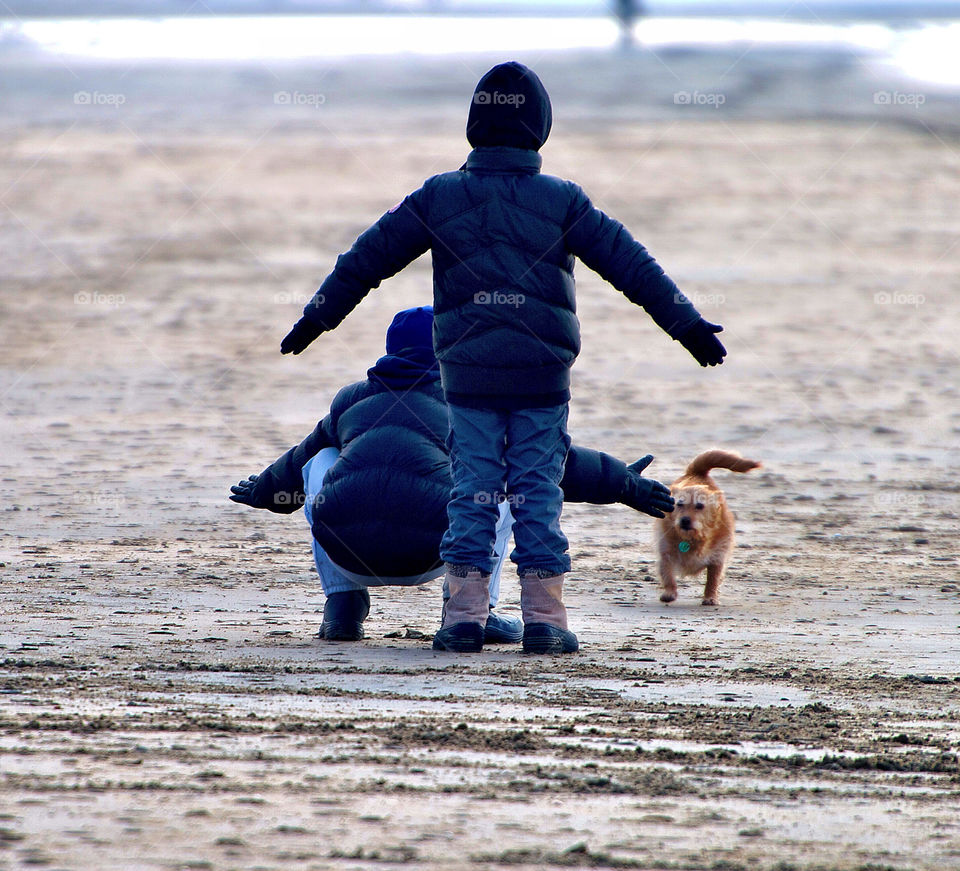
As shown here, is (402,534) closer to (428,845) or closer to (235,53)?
(428,845)

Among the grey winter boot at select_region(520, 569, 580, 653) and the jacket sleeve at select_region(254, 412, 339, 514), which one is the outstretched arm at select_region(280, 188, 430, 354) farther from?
the grey winter boot at select_region(520, 569, 580, 653)

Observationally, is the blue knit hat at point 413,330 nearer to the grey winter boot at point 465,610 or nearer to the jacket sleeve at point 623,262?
the jacket sleeve at point 623,262

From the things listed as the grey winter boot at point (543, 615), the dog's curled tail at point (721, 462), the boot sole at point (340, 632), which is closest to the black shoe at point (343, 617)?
the boot sole at point (340, 632)

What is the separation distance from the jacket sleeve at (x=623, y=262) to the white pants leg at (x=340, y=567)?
2.89ft

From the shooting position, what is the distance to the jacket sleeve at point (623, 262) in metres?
5.24

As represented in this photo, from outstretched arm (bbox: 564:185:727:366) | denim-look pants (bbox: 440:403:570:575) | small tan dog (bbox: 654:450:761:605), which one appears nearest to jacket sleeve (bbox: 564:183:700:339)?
outstretched arm (bbox: 564:185:727:366)

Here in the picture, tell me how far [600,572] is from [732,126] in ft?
58.5

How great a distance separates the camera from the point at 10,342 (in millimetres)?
12977

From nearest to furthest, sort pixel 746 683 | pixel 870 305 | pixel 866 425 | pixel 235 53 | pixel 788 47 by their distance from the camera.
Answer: pixel 746 683 → pixel 866 425 → pixel 870 305 → pixel 235 53 → pixel 788 47

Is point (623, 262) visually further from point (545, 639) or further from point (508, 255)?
point (545, 639)

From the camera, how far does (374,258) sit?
17.5ft

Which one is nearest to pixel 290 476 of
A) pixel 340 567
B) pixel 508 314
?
pixel 340 567

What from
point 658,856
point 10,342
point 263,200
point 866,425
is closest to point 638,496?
point 658,856

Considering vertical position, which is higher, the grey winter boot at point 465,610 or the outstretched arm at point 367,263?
the outstretched arm at point 367,263
